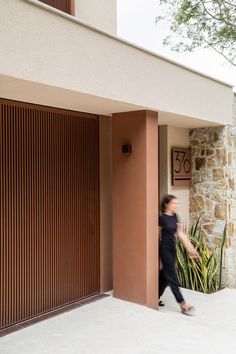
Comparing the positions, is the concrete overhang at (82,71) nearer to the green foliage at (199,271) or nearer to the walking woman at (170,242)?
the walking woman at (170,242)

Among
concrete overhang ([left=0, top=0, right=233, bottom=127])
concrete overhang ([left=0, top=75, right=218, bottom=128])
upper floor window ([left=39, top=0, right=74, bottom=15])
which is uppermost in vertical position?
upper floor window ([left=39, top=0, right=74, bottom=15])

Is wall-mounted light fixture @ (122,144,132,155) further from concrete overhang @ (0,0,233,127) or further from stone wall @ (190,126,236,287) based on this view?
stone wall @ (190,126,236,287)

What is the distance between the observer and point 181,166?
9.16 metres

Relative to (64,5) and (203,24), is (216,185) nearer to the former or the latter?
(64,5)

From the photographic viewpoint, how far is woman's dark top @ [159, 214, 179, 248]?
22.6ft

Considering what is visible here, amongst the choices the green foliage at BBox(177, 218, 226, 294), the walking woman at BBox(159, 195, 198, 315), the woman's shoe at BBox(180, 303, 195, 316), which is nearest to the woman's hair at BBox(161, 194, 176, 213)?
the walking woman at BBox(159, 195, 198, 315)

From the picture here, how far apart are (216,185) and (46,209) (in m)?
4.08

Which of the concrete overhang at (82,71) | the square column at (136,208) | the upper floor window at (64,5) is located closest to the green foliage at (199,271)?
the square column at (136,208)

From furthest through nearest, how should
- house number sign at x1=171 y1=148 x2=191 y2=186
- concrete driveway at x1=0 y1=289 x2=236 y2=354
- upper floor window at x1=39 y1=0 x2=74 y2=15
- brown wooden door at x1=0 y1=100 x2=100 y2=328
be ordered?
1. house number sign at x1=171 y1=148 x2=191 y2=186
2. upper floor window at x1=39 y1=0 x2=74 y2=15
3. brown wooden door at x1=0 y1=100 x2=100 y2=328
4. concrete driveway at x1=0 y1=289 x2=236 y2=354

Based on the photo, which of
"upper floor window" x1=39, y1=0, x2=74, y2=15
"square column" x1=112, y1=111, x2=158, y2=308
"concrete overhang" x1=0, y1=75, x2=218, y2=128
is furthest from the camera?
"upper floor window" x1=39, y1=0, x2=74, y2=15

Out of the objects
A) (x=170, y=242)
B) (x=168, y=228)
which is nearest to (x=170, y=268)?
(x=170, y=242)

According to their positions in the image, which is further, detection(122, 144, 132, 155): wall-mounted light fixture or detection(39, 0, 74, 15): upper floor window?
detection(39, 0, 74, 15): upper floor window

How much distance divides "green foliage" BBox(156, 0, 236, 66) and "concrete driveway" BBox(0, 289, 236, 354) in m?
11.7

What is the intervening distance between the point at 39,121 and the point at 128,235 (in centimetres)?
237
